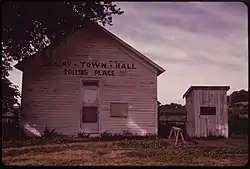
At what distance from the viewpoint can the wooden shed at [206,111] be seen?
232 inches

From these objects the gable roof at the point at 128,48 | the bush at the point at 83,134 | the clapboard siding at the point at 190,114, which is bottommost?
the bush at the point at 83,134

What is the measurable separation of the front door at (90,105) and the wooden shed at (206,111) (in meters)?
1.95

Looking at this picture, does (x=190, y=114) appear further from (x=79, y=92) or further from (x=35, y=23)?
(x=35, y=23)

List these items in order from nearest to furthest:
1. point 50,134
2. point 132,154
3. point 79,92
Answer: point 132,154
point 50,134
point 79,92

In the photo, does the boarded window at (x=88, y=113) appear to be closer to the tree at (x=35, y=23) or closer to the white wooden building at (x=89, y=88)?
the white wooden building at (x=89, y=88)

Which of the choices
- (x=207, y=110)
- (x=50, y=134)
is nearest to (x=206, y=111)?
(x=207, y=110)

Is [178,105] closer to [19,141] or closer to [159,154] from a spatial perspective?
[159,154]

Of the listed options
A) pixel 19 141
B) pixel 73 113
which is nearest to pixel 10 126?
pixel 19 141

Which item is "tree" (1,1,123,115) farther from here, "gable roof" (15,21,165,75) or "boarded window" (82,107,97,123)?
"boarded window" (82,107,97,123)

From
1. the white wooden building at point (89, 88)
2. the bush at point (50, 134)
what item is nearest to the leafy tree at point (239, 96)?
the white wooden building at point (89, 88)

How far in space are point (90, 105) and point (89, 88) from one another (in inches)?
13.6

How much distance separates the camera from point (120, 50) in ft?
24.9

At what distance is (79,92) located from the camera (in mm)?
7574

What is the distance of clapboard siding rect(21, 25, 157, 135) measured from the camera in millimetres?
7270
